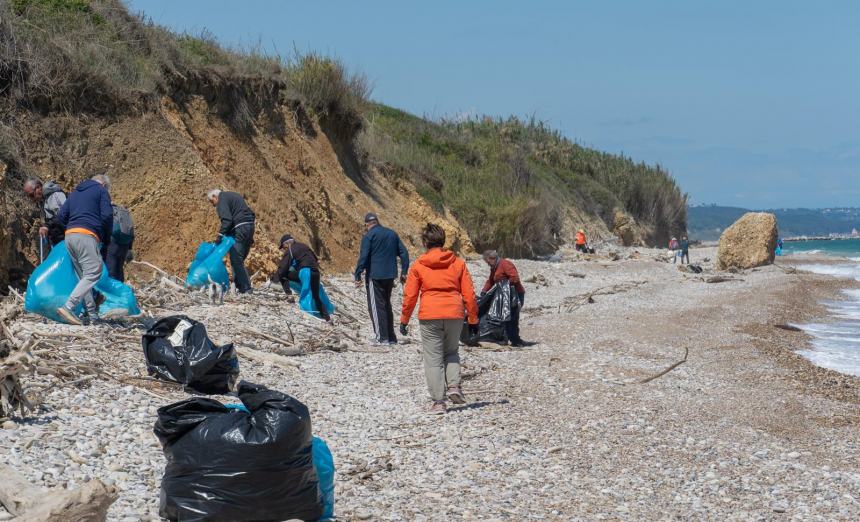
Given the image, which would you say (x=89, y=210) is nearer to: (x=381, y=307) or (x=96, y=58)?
(x=381, y=307)

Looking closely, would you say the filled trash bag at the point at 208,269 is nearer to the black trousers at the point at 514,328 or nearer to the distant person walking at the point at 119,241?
the distant person walking at the point at 119,241

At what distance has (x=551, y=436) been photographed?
24.8 ft

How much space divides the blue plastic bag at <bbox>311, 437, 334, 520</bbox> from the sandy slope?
23 cm

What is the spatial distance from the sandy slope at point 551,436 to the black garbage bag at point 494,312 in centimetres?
38

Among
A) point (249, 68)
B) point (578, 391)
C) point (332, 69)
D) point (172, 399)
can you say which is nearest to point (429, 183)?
point (332, 69)

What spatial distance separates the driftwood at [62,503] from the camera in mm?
3891

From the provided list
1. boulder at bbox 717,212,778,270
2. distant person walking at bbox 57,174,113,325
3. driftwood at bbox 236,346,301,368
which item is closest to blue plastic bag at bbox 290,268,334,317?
driftwood at bbox 236,346,301,368

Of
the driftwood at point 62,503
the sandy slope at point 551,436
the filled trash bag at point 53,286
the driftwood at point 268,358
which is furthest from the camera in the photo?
the driftwood at point 268,358

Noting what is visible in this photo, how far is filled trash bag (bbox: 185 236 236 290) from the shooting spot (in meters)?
12.6

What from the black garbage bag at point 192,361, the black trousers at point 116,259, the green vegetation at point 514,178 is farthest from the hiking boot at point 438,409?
the green vegetation at point 514,178

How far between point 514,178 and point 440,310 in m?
31.5

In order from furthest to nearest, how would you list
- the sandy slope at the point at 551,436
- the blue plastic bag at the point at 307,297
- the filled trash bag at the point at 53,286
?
1. the blue plastic bag at the point at 307,297
2. the filled trash bag at the point at 53,286
3. the sandy slope at the point at 551,436

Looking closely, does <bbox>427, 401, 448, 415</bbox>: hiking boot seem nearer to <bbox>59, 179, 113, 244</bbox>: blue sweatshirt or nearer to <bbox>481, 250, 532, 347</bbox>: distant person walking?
<bbox>59, 179, 113, 244</bbox>: blue sweatshirt

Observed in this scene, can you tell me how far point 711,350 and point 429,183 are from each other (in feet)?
58.6
